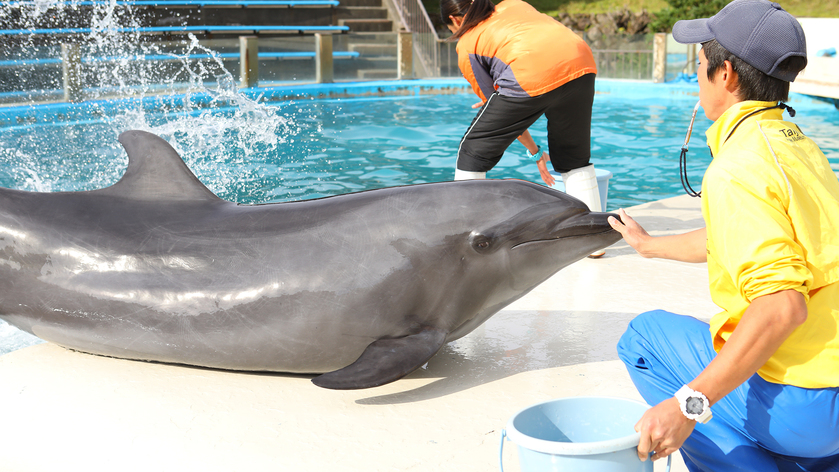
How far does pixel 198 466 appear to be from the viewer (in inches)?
105

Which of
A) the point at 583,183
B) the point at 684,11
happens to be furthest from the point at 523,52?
the point at 684,11

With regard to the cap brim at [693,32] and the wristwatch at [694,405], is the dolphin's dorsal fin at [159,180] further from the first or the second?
the wristwatch at [694,405]

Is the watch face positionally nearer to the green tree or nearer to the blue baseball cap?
the blue baseball cap

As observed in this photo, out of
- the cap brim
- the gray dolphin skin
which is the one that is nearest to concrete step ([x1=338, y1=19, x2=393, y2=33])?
the gray dolphin skin

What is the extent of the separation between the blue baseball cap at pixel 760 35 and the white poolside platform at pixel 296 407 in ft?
4.43

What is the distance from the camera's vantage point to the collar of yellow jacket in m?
2.08

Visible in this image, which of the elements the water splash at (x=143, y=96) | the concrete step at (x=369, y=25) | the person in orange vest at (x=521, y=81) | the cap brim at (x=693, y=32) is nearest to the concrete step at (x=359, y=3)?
the concrete step at (x=369, y=25)

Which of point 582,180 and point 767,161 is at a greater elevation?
point 767,161

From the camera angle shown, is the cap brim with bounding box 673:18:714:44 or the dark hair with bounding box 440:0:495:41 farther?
the dark hair with bounding box 440:0:495:41

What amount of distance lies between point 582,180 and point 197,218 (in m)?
2.69

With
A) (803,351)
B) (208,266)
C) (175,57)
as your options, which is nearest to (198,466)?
(208,266)

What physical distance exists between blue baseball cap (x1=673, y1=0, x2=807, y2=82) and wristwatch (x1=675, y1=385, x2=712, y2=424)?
866mm

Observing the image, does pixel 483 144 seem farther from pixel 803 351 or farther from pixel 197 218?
pixel 803 351

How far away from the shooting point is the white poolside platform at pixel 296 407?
107 inches
